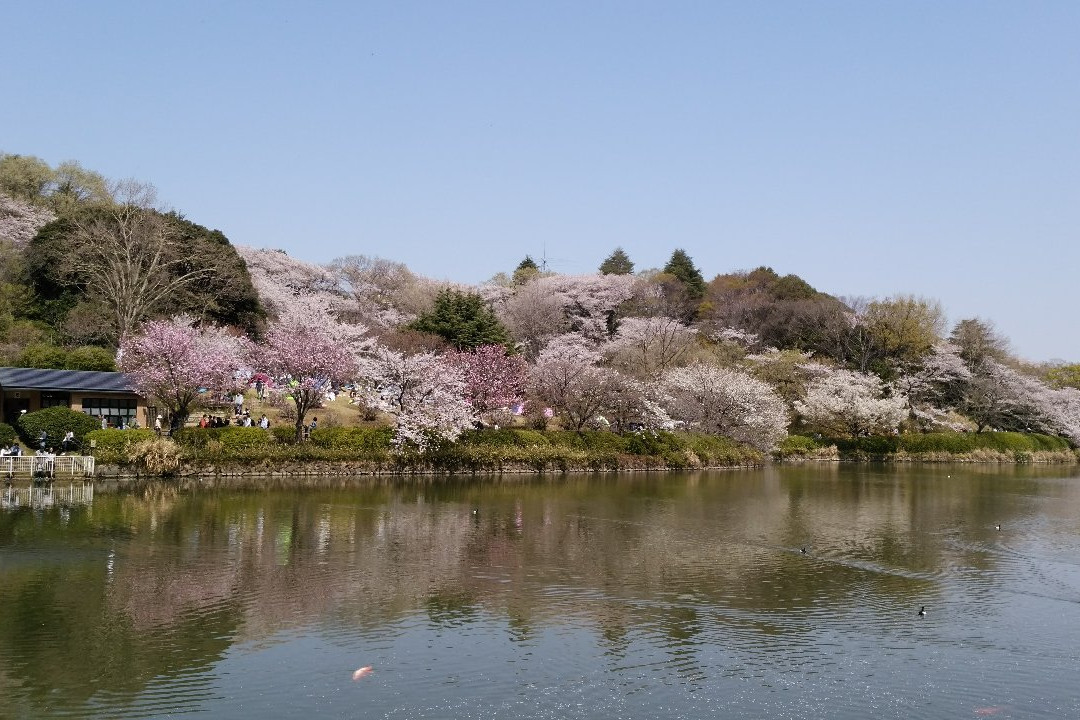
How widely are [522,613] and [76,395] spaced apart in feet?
98.5

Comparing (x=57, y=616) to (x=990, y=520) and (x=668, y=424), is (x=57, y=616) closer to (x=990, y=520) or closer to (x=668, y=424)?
(x=990, y=520)

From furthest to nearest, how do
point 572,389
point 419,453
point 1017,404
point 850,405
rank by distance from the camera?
1. point 1017,404
2. point 850,405
3. point 572,389
4. point 419,453

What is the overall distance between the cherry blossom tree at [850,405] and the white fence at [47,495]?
43.6 m

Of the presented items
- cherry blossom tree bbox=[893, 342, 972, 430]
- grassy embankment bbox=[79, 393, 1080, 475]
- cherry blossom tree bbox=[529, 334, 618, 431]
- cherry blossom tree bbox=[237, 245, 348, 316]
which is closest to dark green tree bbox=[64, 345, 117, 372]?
grassy embankment bbox=[79, 393, 1080, 475]

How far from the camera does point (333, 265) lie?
7594cm

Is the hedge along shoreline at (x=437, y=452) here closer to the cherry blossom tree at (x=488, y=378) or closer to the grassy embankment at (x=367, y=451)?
the grassy embankment at (x=367, y=451)

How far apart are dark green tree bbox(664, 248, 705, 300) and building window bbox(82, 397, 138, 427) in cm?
5013

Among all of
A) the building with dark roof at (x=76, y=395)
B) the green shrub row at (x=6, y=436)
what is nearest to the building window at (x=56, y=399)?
the building with dark roof at (x=76, y=395)

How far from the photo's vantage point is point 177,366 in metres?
34.4

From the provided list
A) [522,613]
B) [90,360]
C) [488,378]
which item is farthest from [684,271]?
[522,613]

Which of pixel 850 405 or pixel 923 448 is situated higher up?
pixel 850 405

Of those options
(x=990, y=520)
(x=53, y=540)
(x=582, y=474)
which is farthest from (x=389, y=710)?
(x=582, y=474)

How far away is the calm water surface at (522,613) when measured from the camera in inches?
427

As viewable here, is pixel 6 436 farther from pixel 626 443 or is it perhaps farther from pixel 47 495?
pixel 626 443
